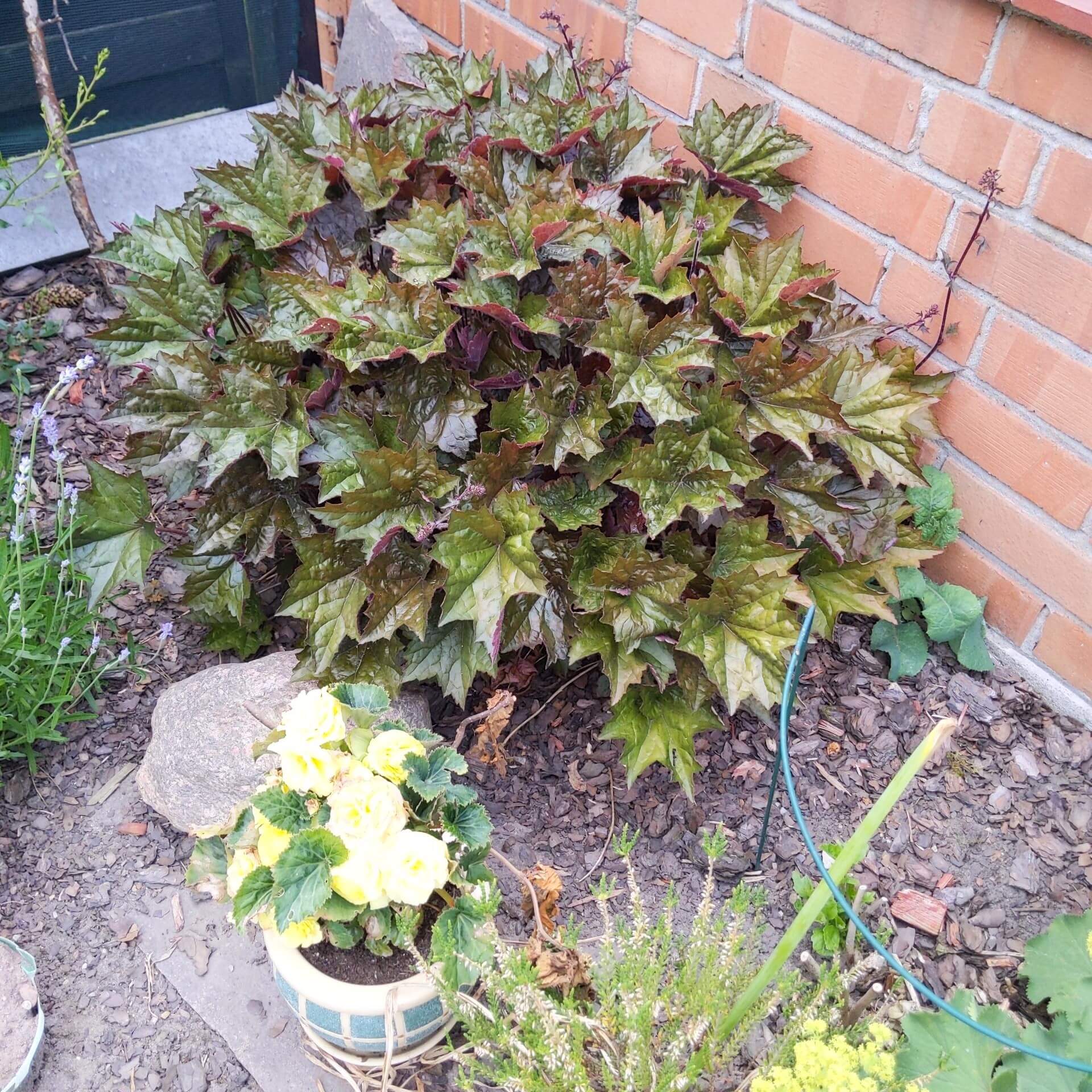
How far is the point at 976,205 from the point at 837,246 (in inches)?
12.8

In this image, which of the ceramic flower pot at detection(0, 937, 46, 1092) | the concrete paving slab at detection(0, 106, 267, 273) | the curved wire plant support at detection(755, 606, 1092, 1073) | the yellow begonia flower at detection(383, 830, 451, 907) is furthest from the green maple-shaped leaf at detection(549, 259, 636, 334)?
the concrete paving slab at detection(0, 106, 267, 273)

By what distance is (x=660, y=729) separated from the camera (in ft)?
5.84

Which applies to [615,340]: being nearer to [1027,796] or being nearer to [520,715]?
[520,715]

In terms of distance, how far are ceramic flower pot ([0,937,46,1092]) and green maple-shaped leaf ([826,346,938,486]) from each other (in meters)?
1.68

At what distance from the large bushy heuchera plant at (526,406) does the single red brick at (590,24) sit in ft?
1.36

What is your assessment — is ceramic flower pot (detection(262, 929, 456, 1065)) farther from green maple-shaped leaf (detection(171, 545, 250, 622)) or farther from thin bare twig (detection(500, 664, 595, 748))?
green maple-shaped leaf (detection(171, 545, 250, 622))

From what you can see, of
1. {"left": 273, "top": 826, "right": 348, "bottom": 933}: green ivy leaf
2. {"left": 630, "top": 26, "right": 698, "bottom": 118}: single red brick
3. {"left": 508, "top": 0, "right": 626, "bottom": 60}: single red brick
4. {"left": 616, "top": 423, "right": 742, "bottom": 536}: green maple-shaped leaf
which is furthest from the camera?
{"left": 508, "top": 0, "right": 626, "bottom": 60}: single red brick

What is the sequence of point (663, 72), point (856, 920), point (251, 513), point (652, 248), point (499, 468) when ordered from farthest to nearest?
point (663, 72)
point (251, 513)
point (652, 248)
point (499, 468)
point (856, 920)

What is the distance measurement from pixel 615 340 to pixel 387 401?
0.43 metres

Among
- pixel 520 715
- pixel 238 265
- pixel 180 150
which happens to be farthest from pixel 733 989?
pixel 180 150

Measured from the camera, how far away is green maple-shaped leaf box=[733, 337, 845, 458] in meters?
1.69

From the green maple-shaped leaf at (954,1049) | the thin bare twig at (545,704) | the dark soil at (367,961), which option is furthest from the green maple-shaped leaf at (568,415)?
the green maple-shaped leaf at (954,1049)

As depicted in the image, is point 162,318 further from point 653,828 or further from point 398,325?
point 653,828

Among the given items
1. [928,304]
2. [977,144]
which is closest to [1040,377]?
[928,304]
